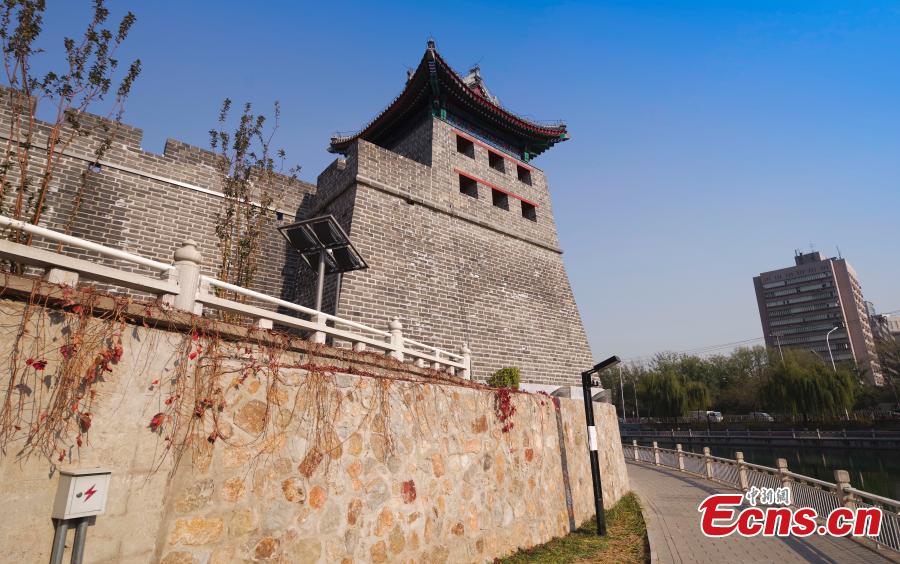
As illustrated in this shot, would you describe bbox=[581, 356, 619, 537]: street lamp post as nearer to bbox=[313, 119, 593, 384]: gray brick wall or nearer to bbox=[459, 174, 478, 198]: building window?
bbox=[313, 119, 593, 384]: gray brick wall

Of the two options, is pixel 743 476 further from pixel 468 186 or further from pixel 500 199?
pixel 468 186

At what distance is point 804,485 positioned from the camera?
9.17m

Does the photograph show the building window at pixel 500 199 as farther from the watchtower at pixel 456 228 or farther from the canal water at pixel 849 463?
the canal water at pixel 849 463

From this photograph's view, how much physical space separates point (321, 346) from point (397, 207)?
31.0 ft

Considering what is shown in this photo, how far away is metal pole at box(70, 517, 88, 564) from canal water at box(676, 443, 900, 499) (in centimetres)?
2186

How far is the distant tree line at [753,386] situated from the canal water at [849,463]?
4.63 metres

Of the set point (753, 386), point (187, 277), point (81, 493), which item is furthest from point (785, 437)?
point (81, 493)

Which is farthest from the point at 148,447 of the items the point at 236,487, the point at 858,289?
the point at 858,289

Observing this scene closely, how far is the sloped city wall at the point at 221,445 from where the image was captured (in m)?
3.09

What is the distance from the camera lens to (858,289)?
8312cm

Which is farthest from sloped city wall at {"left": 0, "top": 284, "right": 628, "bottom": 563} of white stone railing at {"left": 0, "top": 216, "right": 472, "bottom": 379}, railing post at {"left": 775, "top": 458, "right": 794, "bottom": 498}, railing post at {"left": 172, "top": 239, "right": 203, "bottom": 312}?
railing post at {"left": 775, "top": 458, "right": 794, "bottom": 498}

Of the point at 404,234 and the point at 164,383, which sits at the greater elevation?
the point at 404,234

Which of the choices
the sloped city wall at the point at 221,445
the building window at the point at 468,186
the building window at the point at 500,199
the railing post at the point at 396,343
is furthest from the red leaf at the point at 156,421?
the building window at the point at 500,199

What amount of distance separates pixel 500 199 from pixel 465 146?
105 inches
